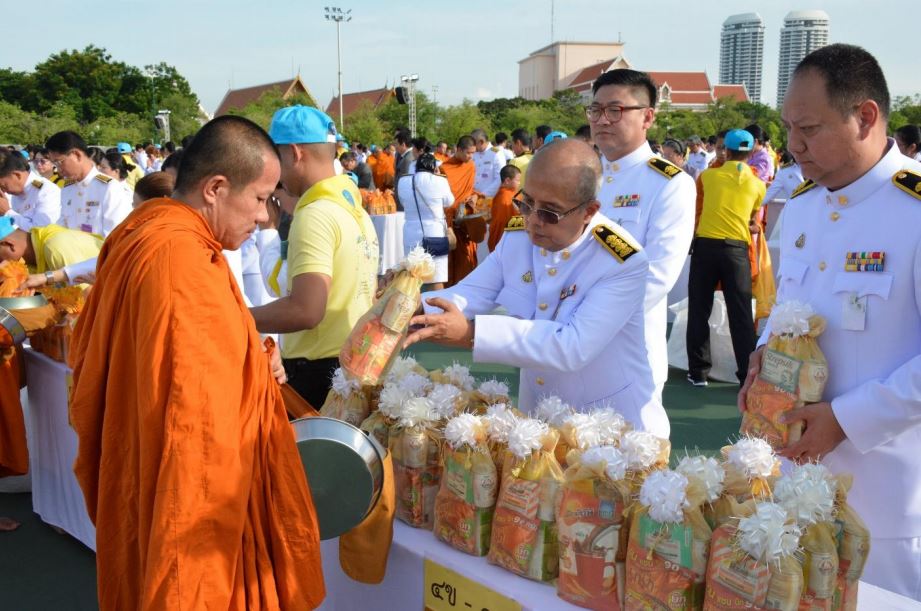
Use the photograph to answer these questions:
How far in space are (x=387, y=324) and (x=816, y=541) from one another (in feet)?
3.51

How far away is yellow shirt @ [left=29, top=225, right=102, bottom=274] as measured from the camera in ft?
14.6

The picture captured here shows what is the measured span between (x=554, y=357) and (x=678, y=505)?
74 cm

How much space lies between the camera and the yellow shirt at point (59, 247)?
4441 mm

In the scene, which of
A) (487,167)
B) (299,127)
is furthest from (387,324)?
(487,167)

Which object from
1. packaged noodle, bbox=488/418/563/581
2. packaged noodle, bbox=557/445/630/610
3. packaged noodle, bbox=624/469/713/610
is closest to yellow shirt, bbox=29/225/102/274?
packaged noodle, bbox=488/418/563/581

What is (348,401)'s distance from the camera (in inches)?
84.5

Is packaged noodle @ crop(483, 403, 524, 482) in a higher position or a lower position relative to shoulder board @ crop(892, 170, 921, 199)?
lower

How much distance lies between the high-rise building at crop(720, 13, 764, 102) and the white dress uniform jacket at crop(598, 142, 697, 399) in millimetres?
146771

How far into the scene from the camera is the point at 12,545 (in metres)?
4.04

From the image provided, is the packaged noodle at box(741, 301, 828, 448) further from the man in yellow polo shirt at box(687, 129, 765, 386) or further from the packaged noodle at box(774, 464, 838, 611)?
the man in yellow polo shirt at box(687, 129, 765, 386)

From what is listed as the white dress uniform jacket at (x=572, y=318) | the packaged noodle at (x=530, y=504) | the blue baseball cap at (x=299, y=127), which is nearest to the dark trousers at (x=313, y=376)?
the white dress uniform jacket at (x=572, y=318)

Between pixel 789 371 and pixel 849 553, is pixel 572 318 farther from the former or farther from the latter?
pixel 849 553

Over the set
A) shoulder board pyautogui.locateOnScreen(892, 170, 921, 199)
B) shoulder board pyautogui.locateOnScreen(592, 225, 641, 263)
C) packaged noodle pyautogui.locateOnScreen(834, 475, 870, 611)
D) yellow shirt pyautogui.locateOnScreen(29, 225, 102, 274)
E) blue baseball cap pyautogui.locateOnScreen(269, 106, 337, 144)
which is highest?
blue baseball cap pyautogui.locateOnScreen(269, 106, 337, 144)

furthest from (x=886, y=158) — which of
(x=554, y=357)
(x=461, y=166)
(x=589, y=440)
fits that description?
(x=461, y=166)
